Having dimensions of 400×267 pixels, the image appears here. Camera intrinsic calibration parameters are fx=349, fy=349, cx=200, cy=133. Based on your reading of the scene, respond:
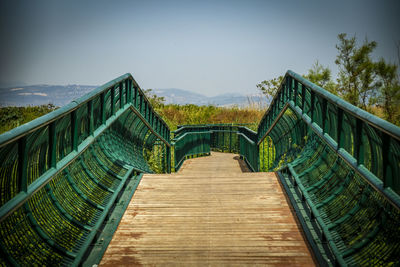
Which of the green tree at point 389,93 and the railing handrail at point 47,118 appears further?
the green tree at point 389,93

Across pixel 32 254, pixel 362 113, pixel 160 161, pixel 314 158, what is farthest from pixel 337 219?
pixel 160 161

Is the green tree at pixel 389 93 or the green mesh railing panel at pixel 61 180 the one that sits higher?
the green tree at pixel 389 93

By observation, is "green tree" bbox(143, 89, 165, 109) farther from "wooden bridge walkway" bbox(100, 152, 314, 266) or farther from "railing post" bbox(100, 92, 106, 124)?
"railing post" bbox(100, 92, 106, 124)

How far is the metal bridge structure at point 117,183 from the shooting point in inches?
88.8

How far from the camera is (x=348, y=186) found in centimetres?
324

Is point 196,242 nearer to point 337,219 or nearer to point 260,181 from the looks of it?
point 337,219

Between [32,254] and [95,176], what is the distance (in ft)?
5.24

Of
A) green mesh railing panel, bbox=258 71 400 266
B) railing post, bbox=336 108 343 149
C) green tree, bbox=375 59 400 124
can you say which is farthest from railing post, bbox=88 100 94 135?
green tree, bbox=375 59 400 124

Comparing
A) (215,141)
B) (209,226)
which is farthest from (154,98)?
(209,226)

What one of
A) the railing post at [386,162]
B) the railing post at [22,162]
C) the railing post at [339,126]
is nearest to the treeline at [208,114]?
the railing post at [339,126]

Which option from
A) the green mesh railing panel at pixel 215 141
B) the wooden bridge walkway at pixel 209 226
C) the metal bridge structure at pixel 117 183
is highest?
the metal bridge structure at pixel 117 183

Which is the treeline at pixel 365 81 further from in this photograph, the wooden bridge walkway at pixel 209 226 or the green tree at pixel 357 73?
the wooden bridge walkway at pixel 209 226

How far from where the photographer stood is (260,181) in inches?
179

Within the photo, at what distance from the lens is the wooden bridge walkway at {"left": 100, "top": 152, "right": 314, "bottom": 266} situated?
292 cm
